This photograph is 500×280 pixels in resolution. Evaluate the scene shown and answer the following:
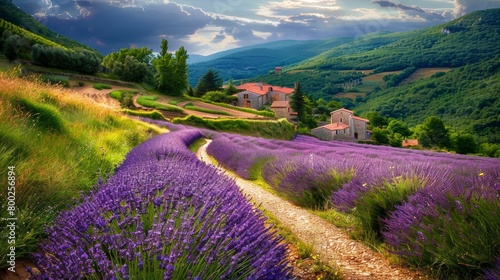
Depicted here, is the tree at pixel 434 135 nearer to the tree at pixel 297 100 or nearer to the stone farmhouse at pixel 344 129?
the stone farmhouse at pixel 344 129

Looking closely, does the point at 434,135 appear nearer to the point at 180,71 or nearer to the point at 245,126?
the point at 245,126

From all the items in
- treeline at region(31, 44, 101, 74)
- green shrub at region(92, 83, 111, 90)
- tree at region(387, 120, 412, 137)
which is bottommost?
tree at region(387, 120, 412, 137)

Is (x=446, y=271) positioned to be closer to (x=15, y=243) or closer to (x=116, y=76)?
(x=15, y=243)

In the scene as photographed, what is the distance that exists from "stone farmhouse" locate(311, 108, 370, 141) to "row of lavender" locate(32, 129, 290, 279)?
5333cm

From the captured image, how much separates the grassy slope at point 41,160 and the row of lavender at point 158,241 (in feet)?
1.04

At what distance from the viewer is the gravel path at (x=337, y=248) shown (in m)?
3.26

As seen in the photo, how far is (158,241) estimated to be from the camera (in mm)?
1722

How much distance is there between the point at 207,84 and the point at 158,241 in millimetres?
74171

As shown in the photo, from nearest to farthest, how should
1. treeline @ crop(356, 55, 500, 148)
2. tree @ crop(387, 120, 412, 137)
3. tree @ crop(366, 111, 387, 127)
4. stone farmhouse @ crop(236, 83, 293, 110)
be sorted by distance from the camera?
treeline @ crop(356, 55, 500, 148)
stone farmhouse @ crop(236, 83, 293, 110)
tree @ crop(387, 120, 412, 137)
tree @ crop(366, 111, 387, 127)

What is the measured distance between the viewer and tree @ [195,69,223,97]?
A: 73062 mm

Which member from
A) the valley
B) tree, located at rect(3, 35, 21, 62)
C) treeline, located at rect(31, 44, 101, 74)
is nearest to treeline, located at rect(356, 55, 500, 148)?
the valley

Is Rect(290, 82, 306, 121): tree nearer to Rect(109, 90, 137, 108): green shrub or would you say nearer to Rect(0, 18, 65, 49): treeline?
Rect(109, 90, 137, 108): green shrub

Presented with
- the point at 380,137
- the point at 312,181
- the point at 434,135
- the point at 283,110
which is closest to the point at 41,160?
the point at 312,181

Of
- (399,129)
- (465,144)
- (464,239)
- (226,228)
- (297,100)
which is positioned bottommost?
(399,129)
